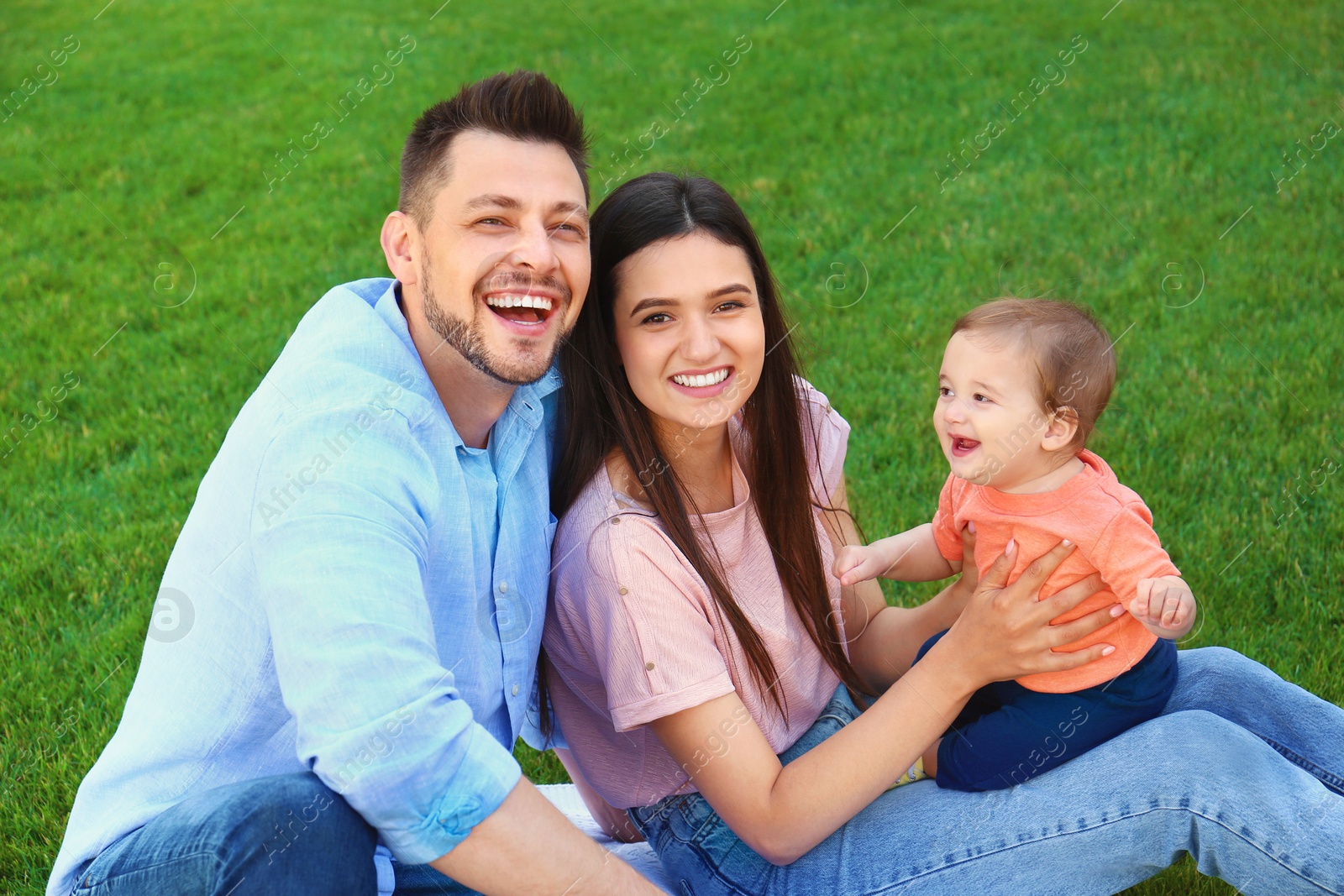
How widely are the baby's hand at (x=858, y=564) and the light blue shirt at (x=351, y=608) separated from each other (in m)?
0.68

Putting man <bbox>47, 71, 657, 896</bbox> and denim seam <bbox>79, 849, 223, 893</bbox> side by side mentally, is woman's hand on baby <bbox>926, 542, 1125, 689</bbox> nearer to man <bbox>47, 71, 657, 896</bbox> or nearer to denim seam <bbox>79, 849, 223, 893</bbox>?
man <bbox>47, 71, 657, 896</bbox>

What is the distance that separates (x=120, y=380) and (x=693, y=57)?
5286 millimetres

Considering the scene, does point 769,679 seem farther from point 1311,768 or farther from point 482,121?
point 482,121

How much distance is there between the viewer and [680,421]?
243 cm

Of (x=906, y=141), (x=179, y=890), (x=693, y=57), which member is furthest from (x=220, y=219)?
(x=179, y=890)

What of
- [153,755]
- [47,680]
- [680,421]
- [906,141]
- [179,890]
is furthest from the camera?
[906,141]

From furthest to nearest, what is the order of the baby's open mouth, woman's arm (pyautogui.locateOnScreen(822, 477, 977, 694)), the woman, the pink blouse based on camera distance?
woman's arm (pyautogui.locateOnScreen(822, 477, 977, 694)), the baby's open mouth, the pink blouse, the woman

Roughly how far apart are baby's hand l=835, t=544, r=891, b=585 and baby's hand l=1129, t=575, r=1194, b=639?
602mm

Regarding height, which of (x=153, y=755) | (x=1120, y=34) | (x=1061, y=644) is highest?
(x=153, y=755)

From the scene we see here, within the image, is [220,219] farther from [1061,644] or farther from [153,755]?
[1061,644]

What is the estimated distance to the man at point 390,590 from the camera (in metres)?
1.75

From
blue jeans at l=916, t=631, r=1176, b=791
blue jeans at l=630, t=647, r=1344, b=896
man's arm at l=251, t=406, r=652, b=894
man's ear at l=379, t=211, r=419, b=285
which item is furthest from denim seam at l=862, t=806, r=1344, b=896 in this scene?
man's ear at l=379, t=211, r=419, b=285

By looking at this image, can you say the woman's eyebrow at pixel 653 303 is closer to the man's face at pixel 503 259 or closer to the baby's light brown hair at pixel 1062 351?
the man's face at pixel 503 259

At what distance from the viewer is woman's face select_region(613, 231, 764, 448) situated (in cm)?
240
